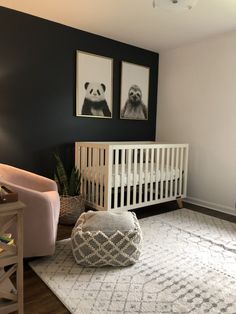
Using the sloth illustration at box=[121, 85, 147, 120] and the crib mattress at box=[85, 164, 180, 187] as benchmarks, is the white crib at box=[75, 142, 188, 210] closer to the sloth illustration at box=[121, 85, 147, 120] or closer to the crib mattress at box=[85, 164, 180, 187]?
the crib mattress at box=[85, 164, 180, 187]

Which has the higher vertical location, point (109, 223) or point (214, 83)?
point (214, 83)

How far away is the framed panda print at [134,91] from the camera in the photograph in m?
3.84

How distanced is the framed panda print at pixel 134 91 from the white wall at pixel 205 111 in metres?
0.34

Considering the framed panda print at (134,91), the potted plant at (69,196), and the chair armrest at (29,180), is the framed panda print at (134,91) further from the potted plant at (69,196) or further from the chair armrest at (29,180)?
the chair armrest at (29,180)

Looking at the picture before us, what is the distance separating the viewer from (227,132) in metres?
3.42

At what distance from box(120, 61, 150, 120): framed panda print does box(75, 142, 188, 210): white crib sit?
37.3 inches

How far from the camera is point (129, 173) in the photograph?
2.93 metres

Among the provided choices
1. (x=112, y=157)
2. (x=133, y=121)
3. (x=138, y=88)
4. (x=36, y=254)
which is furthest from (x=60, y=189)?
(x=138, y=88)

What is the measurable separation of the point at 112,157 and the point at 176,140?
171cm

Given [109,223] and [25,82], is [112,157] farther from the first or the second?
[25,82]

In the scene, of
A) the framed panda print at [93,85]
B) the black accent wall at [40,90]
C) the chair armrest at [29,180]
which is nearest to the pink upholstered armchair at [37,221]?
the chair armrest at [29,180]

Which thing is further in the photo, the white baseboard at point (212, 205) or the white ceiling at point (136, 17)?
the white baseboard at point (212, 205)

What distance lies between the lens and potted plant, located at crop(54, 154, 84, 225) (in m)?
2.86

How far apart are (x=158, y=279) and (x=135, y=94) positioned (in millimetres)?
2824
